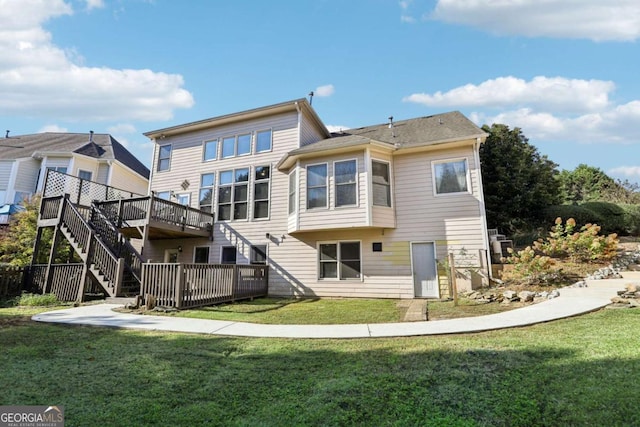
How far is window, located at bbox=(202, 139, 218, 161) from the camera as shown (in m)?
14.1

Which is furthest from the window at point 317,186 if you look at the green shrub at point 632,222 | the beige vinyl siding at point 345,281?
the green shrub at point 632,222

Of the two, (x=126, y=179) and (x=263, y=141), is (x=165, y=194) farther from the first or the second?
(x=126, y=179)

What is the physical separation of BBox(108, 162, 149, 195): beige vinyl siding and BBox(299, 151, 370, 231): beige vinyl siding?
50.9ft

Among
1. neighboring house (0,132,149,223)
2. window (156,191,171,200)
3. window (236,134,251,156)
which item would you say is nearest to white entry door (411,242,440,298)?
window (236,134,251,156)

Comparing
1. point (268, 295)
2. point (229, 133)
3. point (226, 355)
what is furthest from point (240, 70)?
point (226, 355)

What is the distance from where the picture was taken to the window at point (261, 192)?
499 inches

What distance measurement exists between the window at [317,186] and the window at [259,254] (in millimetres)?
2968

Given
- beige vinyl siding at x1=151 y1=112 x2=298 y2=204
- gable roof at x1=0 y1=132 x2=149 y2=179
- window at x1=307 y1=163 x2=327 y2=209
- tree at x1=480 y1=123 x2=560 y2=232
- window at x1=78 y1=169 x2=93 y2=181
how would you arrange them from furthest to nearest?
gable roof at x1=0 y1=132 x2=149 y2=179
window at x1=78 y1=169 x2=93 y2=181
tree at x1=480 y1=123 x2=560 y2=232
beige vinyl siding at x1=151 y1=112 x2=298 y2=204
window at x1=307 y1=163 x2=327 y2=209

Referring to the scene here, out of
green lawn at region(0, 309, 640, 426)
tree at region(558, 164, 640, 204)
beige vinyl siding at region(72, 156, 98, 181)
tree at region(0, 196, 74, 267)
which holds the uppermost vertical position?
tree at region(558, 164, 640, 204)

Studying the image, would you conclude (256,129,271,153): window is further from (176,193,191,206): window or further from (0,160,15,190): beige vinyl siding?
(0,160,15,190): beige vinyl siding

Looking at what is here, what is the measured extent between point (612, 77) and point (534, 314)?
31.7 ft

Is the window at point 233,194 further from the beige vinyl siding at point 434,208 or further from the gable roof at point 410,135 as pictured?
the beige vinyl siding at point 434,208

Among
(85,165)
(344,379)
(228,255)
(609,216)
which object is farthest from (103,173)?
Answer: (609,216)

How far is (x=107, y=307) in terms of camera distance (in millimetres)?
8547
